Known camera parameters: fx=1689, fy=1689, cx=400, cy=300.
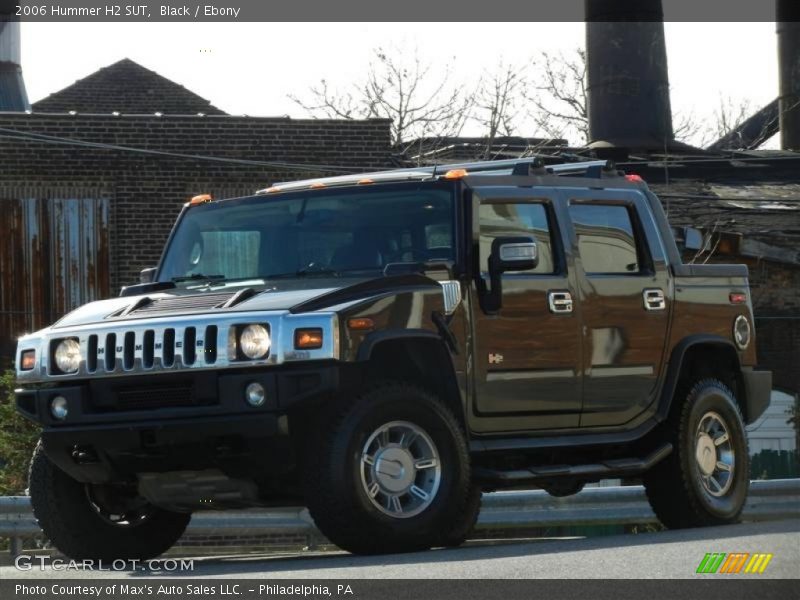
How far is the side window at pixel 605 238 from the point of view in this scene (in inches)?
411

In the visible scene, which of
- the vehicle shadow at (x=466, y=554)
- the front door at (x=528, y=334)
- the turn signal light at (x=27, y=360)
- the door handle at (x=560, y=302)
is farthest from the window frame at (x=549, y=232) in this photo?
the turn signal light at (x=27, y=360)

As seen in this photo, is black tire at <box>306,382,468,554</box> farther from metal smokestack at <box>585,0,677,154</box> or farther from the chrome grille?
metal smokestack at <box>585,0,677,154</box>

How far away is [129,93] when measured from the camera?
34.4 meters

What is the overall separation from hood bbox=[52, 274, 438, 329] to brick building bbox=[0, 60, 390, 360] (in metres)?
15.3

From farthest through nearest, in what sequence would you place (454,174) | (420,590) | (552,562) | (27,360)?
(454,174) → (27,360) → (552,562) → (420,590)

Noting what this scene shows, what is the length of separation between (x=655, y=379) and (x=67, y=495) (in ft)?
12.2

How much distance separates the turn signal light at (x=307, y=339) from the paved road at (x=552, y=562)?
107cm

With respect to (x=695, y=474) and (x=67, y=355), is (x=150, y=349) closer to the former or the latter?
(x=67, y=355)

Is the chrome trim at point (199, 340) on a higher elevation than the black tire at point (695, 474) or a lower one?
higher

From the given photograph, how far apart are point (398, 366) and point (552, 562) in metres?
1.71

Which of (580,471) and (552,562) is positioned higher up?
(580,471)

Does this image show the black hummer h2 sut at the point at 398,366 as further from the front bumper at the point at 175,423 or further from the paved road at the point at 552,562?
the paved road at the point at 552,562

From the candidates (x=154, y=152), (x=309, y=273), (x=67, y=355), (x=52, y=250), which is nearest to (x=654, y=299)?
(x=309, y=273)

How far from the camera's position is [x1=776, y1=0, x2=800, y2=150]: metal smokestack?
38219 mm
